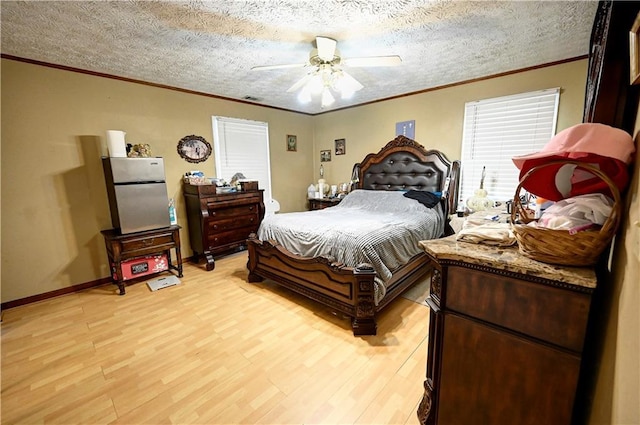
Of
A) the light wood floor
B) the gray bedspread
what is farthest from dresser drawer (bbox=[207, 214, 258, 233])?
the light wood floor

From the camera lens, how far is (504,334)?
0.97m

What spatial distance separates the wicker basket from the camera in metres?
0.78

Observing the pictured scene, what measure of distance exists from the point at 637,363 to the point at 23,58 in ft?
14.6

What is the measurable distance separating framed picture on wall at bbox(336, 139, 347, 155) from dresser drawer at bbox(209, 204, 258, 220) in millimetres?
1911

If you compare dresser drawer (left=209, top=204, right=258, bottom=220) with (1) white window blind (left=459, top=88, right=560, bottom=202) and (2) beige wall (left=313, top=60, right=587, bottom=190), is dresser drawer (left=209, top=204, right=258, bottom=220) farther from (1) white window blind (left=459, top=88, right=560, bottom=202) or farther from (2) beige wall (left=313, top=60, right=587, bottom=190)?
(1) white window blind (left=459, top=88, right=560, bottom=202)

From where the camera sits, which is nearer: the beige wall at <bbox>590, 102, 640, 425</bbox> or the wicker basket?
the beige wall at <bbox>590, 102, 640, 425</bbox>

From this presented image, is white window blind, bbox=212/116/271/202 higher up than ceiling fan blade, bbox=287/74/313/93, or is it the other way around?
ceiling fan blade, bbox=287/74/313/93

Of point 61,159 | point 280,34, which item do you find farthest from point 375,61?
point 61,159

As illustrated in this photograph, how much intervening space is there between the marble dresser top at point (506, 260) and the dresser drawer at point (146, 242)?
3.06 metres

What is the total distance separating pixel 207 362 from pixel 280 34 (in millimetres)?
2577

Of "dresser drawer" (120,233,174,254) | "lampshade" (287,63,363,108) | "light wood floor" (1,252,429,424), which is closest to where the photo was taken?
"light wood floor" (1,252,429,424)

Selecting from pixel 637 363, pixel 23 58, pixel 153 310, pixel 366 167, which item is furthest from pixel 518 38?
pixel 23 58

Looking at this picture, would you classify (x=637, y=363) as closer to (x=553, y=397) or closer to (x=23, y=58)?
(x=553, y=397)

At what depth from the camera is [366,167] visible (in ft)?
14.3
